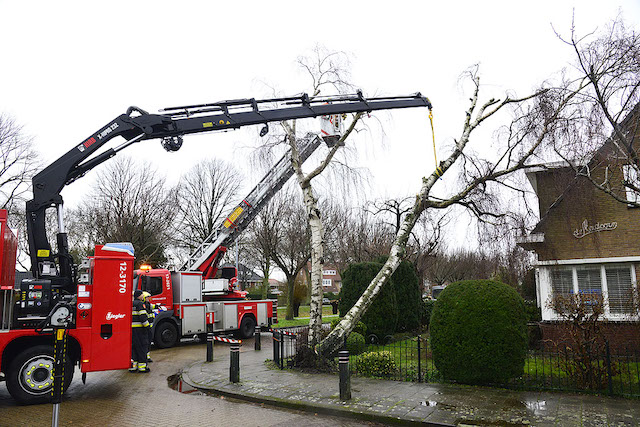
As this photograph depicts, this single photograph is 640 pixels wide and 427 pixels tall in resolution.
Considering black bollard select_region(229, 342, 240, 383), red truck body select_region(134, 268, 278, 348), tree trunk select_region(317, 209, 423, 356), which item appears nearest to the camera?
black bollard select_region(229, 342, 240, 383)

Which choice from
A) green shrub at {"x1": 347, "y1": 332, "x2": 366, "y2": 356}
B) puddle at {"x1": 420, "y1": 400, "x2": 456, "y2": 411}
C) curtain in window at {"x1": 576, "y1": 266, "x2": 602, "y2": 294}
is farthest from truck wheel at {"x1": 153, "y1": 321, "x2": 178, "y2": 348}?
curtain in window at {"x1": 576, "y1": 266, "x2": 602, "y2": 294}

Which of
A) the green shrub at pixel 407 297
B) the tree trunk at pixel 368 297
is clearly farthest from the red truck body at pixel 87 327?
the green shrub at pixel 407 297

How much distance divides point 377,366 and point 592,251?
7.19 meters

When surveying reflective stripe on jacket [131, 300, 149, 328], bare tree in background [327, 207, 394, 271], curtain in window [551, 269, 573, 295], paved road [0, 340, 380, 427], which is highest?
bare tree in background [327, 207, 394, 271]

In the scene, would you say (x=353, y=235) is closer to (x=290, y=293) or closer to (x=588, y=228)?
(x=290, y=293)

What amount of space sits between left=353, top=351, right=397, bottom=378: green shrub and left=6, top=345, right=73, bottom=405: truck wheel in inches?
252

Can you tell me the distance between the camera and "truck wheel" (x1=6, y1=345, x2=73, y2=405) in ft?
27.0

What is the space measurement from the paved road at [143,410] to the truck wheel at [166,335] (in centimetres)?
584

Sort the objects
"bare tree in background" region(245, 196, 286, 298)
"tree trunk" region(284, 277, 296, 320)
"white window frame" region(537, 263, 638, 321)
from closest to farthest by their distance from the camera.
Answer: "white window frame" region(537, 263, 638, 321) → "bare tree in background" region(245, 196, 286, 298) → "tree trunk" region(284, 277, 296, 320)

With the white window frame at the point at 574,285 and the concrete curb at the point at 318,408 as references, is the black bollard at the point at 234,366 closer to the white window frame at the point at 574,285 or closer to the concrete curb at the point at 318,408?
the concrete curb at the point at 318,408

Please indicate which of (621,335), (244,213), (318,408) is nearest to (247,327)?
(244,213)

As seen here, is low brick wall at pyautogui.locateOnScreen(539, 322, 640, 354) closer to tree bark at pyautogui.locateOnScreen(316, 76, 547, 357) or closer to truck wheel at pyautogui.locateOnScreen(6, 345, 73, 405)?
tree bark at pyautogui.locateOnScreen(316, 76, 547, 357)

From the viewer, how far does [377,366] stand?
33.6 ft

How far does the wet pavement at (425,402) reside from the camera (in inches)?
271
